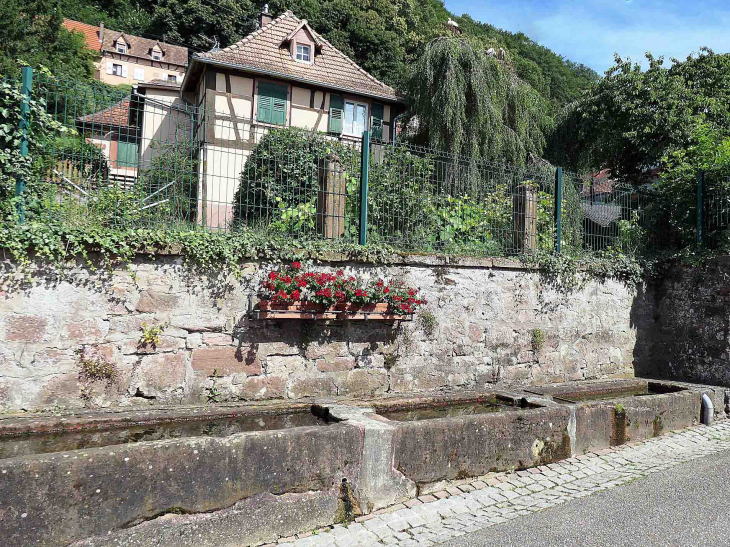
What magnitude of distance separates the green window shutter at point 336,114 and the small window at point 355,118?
267 millimetres

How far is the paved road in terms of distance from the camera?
10.2ft

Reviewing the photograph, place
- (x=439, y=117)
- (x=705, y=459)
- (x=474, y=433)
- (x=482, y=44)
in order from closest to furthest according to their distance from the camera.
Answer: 1. (x=474, y=433)
2. (x=705, y=459)
3. (x=439, y=117)
4. (x=482, y=44)

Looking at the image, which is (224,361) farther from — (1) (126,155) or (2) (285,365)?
(1) (126,155)

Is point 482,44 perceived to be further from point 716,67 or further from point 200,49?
point 200,49

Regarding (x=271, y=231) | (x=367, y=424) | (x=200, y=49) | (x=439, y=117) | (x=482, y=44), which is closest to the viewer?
(x=367, y=424)

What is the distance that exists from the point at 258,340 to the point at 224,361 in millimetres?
363

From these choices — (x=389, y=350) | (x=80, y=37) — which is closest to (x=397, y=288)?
(x=389, y=350)

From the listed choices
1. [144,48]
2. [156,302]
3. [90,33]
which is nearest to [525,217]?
[156,302]

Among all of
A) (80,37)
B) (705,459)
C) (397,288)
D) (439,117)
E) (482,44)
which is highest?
(80,37)

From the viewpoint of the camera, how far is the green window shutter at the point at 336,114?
1756 centimetres

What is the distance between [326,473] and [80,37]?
41.2m

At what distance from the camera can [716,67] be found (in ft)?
51.4

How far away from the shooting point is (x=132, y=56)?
47500 mm

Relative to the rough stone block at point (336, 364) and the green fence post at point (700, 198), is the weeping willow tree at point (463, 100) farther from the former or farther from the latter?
the rough stone block at point (336, 364)
